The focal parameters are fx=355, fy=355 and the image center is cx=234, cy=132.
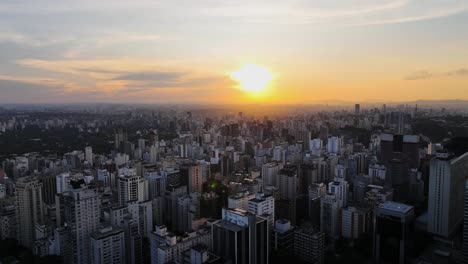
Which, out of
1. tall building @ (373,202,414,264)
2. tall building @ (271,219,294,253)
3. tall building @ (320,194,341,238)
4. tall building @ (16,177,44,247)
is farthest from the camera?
tall building @ (320,194,341,238)

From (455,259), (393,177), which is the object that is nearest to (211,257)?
(455,259)

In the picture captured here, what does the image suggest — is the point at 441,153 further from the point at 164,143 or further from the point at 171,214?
the point at 164,143

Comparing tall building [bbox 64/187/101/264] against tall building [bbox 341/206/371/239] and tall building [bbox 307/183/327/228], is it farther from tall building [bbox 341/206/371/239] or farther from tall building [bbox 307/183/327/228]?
tall building [bbox 341/206/371/239]

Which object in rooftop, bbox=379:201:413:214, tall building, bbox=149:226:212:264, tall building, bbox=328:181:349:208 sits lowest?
tall building, bbox=149:226:212:264

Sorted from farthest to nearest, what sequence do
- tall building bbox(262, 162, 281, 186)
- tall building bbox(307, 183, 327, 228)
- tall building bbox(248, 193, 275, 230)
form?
tall building bbox(262, 162, 281, 186) < tall building bbox(307, 183, 327, 228) < tall building bbox(248, 193, 275, 230)

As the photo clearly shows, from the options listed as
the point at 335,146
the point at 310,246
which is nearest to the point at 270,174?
the point at 310,246

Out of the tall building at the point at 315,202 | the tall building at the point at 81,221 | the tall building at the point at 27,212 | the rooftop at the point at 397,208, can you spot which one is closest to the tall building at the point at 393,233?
the rooftop at the point at 397,208

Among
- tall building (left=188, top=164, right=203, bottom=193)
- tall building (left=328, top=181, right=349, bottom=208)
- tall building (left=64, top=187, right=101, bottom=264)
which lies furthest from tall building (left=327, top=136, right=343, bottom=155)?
tall building (left=64, top=187, right=101, bottom=264)
